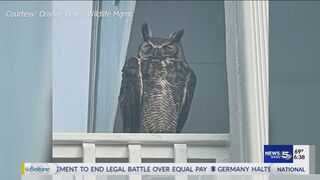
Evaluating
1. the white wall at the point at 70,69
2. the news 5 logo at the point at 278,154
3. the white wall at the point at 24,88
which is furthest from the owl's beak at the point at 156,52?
the news 5 logo at the point at 278,154

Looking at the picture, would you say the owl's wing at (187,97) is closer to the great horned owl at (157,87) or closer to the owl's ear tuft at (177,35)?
the great horned owl at (157,87)

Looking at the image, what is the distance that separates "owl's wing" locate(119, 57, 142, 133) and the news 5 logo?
0.47m

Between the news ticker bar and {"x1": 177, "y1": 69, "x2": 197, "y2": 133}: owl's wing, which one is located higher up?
{"x1": 177, "y1": 69, "x2": 197, "y2": 133}: owl's wing

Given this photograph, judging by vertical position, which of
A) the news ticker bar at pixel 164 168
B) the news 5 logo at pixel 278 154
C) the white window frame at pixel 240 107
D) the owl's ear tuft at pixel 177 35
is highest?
the owl's ear tuft at pixel 177 35

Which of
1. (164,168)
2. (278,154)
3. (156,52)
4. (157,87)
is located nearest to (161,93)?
(157,87)

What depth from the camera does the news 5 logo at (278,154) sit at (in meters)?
1.66

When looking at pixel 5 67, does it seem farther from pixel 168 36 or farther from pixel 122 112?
pixel 168 36

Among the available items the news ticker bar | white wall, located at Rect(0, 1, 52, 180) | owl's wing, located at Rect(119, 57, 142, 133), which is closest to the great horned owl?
owl's wing, located at Rect(119, 57, 142, 133)

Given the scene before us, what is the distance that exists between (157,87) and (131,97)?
101 millimetres

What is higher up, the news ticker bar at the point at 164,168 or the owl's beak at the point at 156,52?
the owl's beak at the point at 156,52

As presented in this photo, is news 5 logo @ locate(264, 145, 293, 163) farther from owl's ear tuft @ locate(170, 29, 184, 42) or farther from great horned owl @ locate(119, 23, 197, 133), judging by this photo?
owl's ear tuft @ locate(170, 29, 184, 42)

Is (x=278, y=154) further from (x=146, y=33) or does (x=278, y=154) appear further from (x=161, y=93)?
(x=146, y=33)

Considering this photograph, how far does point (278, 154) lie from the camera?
5.49 feet

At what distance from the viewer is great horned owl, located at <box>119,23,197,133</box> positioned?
172 centimetres
